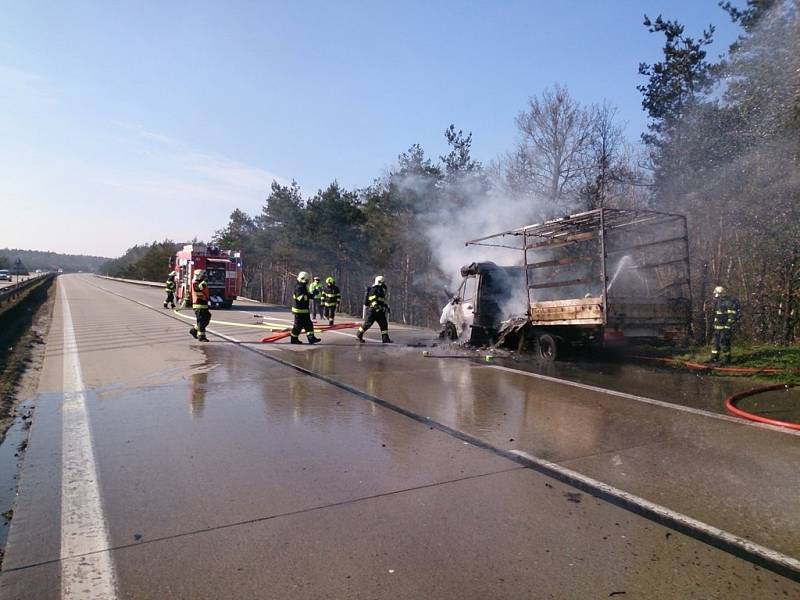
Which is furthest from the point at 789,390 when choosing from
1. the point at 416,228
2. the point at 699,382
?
the point at 416,228

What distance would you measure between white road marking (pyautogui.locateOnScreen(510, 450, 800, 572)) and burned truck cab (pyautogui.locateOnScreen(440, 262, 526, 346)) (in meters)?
7.07

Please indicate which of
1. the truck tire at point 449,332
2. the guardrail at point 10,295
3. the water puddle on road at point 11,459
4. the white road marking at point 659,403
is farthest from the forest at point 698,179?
the guardrail at point 10,295

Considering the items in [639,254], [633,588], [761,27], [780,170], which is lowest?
[633,588]

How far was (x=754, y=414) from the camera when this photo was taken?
6.04 m

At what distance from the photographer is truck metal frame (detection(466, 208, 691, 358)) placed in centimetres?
890

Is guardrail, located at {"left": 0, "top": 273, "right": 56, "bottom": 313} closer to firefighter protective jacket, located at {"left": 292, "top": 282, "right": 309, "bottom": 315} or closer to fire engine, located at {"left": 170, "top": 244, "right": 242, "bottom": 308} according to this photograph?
fire engine, located at {"left": 170, "top": 244, "right": 242, "bottom": 308}

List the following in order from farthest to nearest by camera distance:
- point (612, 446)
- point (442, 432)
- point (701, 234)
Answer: point (701, 234) < point (442, 432) < point (612, 446)

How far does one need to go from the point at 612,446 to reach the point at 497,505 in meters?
1.80

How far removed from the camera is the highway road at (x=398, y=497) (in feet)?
9.09

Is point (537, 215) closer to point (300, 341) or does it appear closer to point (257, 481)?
point (300, 341)

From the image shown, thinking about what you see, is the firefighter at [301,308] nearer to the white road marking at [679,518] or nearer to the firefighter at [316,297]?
the firefighter at [316,297]

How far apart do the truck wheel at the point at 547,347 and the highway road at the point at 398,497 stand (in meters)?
2.63

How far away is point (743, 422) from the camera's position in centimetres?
570

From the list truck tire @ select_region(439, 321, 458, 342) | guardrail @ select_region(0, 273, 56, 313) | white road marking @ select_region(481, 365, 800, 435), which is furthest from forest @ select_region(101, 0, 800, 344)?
guardrail @ select_region(0, 273, 56, 313)
